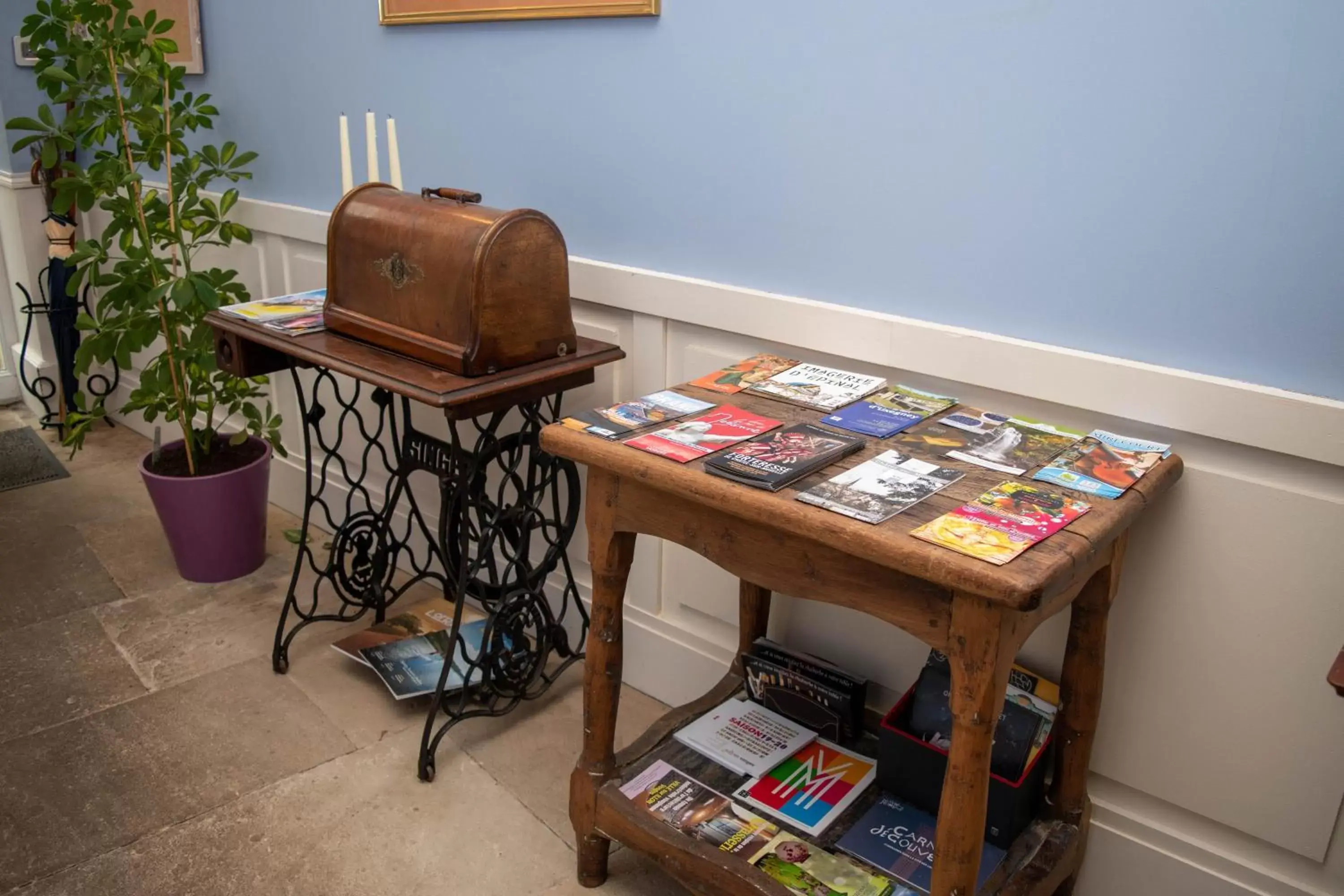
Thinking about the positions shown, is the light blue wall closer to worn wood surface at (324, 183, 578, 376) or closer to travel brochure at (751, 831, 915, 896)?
worn wood surface at (324, 183, 578, 376)

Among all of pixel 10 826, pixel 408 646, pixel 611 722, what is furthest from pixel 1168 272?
pixel 10 826

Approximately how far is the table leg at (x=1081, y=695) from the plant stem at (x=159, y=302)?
2.13 m

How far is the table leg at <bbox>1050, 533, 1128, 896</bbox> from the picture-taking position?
4.69 ft

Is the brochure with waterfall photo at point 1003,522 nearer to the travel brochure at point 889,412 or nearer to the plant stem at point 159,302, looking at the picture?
the travel brochure at point 889,412

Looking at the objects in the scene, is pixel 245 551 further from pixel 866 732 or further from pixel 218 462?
pixel 866 732

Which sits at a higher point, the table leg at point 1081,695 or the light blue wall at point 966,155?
the light blue wall at point 966,155

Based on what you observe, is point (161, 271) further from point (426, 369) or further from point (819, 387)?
point (819, 387)

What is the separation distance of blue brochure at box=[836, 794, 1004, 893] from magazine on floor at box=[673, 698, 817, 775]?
193 millimetres

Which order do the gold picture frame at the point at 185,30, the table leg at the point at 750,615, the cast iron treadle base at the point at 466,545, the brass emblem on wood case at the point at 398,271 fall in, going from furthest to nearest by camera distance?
the gold picture frame at the point at 185,30 < the cast iron treadle base at the point at 466,545 < the table leg at the point at 750,615 < the brass emblem on wood case at the point at 398,271

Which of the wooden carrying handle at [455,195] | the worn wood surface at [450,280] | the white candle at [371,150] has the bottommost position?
the worn wood surface at [450,280]

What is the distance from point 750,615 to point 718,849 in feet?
1.62

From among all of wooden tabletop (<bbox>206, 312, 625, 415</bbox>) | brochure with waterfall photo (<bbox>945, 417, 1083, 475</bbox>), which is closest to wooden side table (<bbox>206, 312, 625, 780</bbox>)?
wooden tabletop (<bbox>206, 312, 625, 415</bbox>)

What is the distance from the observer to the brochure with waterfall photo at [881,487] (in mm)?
1204

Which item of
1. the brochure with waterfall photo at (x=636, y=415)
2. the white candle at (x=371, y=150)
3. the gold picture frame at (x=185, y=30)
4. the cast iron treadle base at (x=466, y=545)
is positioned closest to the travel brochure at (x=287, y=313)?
the cast iron treadle base at (x=466, y=545)
